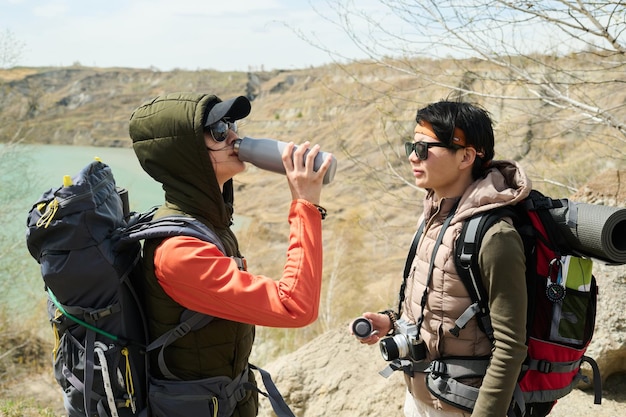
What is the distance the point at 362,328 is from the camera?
7.39 feet

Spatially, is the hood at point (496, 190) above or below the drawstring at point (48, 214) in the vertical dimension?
above

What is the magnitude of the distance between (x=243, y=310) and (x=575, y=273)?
1.07 m

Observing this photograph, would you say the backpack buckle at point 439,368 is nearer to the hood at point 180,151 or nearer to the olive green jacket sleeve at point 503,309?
the olive green jacket sleeve at point 503,309

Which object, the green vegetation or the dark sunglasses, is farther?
the green vegetation

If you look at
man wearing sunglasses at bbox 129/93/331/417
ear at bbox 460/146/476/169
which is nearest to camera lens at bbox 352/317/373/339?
man wearing sunglasses at bbox 129/93/331/417

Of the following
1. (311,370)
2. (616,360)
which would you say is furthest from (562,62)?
(311,370)

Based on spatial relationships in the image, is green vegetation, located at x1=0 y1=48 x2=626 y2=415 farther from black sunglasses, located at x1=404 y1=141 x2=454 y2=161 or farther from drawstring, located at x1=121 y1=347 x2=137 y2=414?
drawstring, located at x1=121 y1=347 x2=137 y2=414

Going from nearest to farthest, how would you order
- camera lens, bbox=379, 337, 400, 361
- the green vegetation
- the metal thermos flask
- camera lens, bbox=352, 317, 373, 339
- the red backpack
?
1. the metal thermos flask
2. the red backpack
3. camera lens, bbox=379, 337, 400, 361
4. camera lens, bbox=352, 317, 373, 339
5. the green vegetation

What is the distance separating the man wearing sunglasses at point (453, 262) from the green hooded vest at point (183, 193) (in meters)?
0.67

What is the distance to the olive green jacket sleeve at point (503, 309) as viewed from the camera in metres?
1.78

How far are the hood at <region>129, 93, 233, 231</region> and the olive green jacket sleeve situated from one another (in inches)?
34.6

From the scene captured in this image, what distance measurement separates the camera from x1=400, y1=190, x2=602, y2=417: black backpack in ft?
6.13

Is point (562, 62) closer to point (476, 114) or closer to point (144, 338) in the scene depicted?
point (476, 114)

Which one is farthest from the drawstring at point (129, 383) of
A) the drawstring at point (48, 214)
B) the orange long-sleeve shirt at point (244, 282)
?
the drawstring at point (48, 214)
